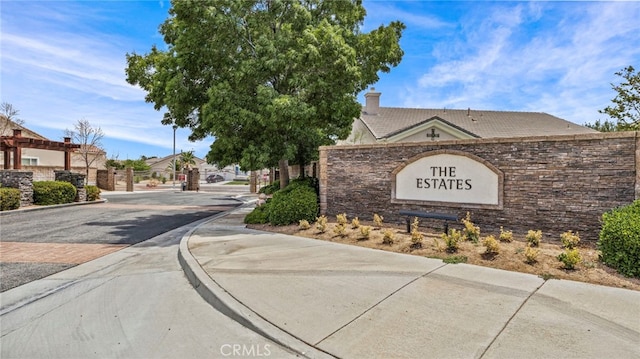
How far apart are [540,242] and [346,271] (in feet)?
14.4

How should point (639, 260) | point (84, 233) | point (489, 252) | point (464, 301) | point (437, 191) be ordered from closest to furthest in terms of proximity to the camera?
point (464, 301) → point (639, 260) → point (489, 252) → point (437, 191) → point (84, 233)

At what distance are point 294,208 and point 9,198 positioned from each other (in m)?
14.6

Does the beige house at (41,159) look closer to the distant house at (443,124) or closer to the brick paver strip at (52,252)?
the distant house at (443,124)

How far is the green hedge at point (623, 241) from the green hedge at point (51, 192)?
22.8 m

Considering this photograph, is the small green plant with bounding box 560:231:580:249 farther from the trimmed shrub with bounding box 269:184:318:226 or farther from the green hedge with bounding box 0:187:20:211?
the green hedge with bounding box 0:187:20:211

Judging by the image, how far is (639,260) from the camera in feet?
17.0

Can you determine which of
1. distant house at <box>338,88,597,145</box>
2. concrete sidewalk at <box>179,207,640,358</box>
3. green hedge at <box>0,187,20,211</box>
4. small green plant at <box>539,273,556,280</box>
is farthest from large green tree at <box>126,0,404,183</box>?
green hedge at <box>0,187,20,211</box>

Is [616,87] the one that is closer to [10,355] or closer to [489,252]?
[489,252]

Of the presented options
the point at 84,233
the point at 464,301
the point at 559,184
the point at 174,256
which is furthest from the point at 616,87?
the point at 84,233

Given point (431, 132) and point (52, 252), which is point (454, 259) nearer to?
point (52, 252)

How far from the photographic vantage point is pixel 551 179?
7.23 meters

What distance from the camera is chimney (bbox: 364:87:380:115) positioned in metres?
25.3

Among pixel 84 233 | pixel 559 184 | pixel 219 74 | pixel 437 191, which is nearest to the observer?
pixel 559 184

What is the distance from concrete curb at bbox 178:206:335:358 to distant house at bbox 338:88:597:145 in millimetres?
15743
